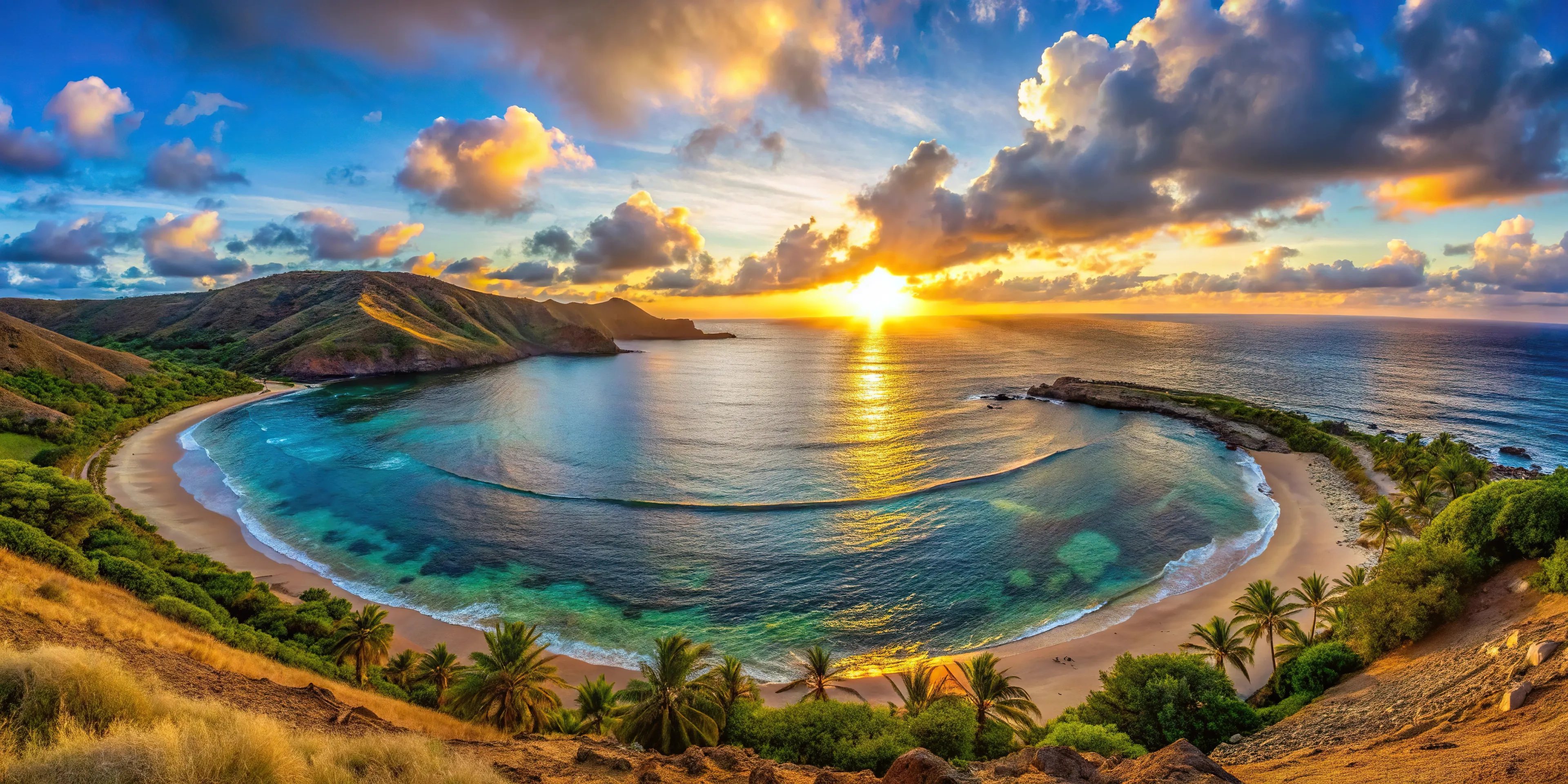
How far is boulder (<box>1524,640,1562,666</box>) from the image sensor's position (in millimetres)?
17266

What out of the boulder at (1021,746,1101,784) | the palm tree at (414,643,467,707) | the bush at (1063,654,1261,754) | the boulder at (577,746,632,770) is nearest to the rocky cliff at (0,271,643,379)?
the palm tree at (414,643,467,707)

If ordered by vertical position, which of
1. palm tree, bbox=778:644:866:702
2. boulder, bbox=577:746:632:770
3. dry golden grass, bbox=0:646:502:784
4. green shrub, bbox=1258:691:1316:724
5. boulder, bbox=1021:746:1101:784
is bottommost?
palm tree, bbox=778:644:866:702

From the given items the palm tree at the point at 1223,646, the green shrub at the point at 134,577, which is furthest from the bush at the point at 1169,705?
the green shrub at the point at 134,577

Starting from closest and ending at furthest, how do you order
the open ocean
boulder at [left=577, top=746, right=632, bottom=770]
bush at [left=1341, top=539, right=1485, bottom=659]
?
boulder at [left=577, top=746, right=632, bottom=770] → bush at [left=1341, top=539, right=1485, bottom=659] → the open ocean

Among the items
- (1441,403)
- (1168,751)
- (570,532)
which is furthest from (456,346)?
(1441,403)

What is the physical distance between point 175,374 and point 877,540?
140 meters

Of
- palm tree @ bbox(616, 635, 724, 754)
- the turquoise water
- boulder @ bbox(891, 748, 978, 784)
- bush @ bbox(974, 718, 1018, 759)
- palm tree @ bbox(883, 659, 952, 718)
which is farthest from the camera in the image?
the turquoise water

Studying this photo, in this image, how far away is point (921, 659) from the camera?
34.3 meters

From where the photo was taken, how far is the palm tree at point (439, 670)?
27.3m

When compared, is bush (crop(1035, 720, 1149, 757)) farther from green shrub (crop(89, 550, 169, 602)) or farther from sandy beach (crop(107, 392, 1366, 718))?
green shrub (crop(89, 550, 169, 602))

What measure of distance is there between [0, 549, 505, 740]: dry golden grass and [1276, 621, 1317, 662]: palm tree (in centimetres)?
3824

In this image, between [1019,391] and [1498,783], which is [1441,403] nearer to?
[1019,391]

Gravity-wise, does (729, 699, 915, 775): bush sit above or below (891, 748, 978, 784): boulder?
below

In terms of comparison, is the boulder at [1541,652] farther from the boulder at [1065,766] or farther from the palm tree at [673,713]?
the palm tree at [673,713]
